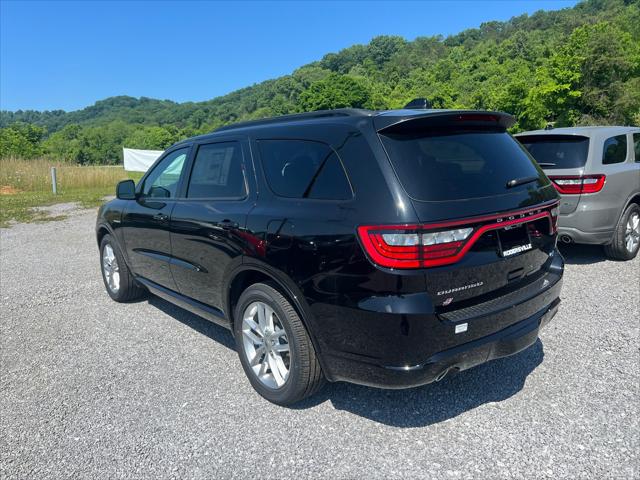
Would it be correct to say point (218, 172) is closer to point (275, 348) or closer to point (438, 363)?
point (275, 348)

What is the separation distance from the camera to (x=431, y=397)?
10.1 feet

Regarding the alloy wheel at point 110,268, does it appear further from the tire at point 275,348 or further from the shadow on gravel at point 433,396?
the shadow on gravel at point 433,396

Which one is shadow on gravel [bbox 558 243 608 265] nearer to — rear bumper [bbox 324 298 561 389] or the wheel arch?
rear bumper [bbox 324 298 561 389]

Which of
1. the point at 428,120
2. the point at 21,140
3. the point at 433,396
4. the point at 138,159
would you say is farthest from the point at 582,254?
the point at 21,140

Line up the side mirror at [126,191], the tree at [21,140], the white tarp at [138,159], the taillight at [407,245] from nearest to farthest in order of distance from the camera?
1. the taillight at [407,245]
2. the side mirror at [126,191]
3. the white tarp at [138,159]
4. the tree at [21,140]

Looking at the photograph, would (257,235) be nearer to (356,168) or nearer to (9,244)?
(356,168)

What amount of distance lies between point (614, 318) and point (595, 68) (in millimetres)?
30648

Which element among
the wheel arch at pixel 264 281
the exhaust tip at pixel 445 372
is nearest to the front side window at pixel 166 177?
the wheel arch at pixel 264 281

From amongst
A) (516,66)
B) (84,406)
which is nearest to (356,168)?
(84,406)

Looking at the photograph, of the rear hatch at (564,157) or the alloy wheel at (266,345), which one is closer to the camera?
the alloy wheel at (266,345)

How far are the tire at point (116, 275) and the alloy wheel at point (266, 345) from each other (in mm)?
2259

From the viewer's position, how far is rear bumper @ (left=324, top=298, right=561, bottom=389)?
2.34 m

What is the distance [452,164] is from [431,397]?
1551 mm

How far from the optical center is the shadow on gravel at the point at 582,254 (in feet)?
20.6
